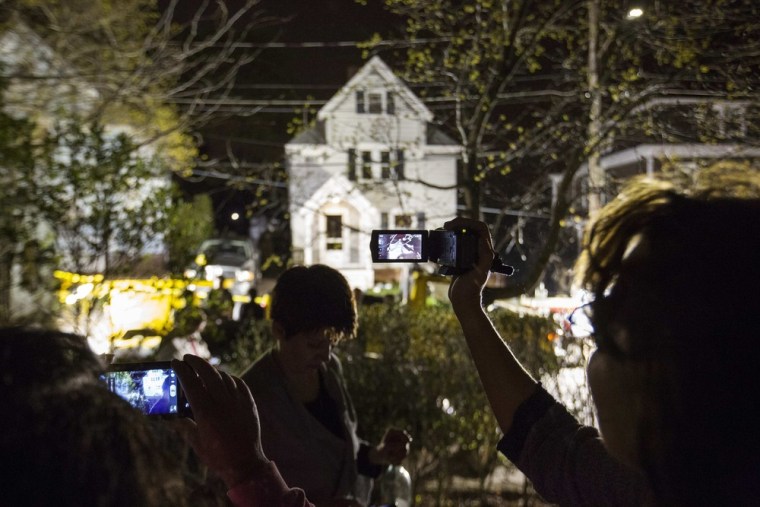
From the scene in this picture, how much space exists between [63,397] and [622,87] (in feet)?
22.5

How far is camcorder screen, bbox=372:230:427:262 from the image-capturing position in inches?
96.3

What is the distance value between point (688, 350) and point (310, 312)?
1.92m

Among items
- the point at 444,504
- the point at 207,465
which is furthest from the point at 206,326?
the point at 207,465

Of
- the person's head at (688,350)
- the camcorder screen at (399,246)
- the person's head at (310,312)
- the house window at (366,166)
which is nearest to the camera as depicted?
the person's head at (688,350)

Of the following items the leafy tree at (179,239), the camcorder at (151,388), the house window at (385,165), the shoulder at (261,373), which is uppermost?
the house window at (385,165)

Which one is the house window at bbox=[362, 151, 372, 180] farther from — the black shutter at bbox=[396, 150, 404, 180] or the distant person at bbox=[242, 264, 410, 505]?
the distant person at bbox=[242, 264, 410, 505]

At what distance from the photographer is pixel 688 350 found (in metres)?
1.23

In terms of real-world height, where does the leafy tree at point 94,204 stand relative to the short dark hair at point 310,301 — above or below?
above

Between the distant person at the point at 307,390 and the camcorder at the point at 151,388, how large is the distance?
96 cm

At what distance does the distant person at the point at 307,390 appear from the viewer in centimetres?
287

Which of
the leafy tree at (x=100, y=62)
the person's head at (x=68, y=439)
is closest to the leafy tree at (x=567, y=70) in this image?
the leafy tree at (x=100, y=62)

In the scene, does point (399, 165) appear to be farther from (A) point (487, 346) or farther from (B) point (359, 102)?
(A) point (487, 346)

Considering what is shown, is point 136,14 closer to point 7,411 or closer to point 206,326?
point 206,326

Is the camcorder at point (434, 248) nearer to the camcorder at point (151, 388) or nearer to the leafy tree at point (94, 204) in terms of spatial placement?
the camcorder at point (151, 388)
